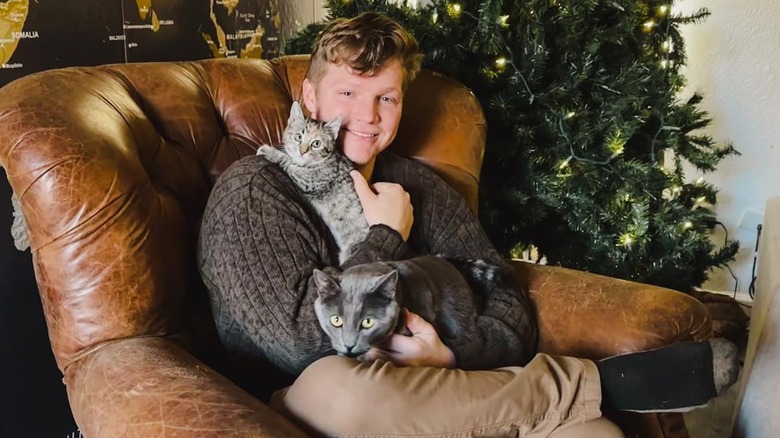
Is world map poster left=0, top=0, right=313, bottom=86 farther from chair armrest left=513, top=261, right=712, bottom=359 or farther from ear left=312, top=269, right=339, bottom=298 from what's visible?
chair armrest left=513, top=261, right=712, bottom=359

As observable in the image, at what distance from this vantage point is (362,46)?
1363mm

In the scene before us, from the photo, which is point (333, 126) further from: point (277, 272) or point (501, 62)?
point (501, 62)

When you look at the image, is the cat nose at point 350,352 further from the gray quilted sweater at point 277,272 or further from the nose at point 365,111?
the nose at point 365,111

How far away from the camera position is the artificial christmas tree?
6.37 feet

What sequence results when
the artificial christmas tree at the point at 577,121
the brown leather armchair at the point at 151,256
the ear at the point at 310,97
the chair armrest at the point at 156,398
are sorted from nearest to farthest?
the chair armrest at the point at 156,398
the brown leather armchair at the point at 151,256
the ear at the point at 310,97
the artificial christmas tree at the point at 577,121

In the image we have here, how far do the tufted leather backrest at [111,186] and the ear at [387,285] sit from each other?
367 mm

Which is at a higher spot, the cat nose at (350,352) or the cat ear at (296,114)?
the cat ear at (296,114)

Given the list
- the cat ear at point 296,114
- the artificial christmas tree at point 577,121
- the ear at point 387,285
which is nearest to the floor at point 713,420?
the artificial christmas tree at point 577,121

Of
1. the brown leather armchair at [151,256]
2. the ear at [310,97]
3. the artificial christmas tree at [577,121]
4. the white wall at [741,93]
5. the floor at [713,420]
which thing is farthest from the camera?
the white wall at [741,93]

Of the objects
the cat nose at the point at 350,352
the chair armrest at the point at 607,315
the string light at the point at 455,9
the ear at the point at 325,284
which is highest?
the string light at the point at 455,9

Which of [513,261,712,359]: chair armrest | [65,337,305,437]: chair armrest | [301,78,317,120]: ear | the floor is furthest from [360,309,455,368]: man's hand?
the floor

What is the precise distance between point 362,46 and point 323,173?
260mm

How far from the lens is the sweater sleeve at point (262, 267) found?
3.82ft

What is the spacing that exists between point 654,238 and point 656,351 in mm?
1009
